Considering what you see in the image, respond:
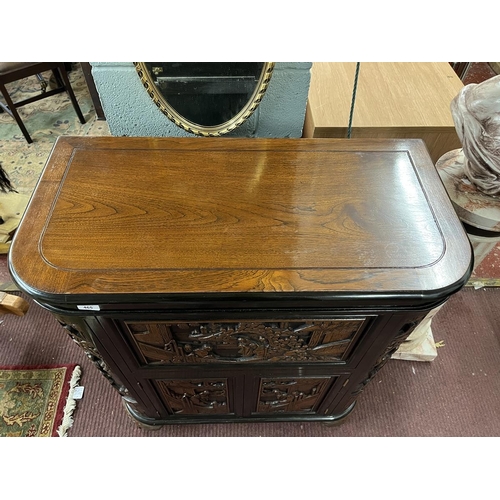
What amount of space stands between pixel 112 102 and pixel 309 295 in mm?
864

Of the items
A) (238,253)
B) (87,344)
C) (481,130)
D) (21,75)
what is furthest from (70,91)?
(481,130)

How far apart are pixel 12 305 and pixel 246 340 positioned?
3.30 ft

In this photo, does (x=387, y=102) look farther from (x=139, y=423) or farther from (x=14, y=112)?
(x=14, y=112)

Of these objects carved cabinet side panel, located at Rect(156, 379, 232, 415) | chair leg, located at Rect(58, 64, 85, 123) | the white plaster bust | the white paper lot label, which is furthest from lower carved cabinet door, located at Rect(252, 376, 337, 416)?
→ chair leg, located at Rect(58, 64, 85, 123)

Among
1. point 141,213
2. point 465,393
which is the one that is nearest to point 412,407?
point 465,393

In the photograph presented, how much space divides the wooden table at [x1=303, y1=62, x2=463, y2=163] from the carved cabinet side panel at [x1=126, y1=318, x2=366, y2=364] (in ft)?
2.16

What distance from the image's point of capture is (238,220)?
0.74 m

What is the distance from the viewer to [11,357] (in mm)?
1368

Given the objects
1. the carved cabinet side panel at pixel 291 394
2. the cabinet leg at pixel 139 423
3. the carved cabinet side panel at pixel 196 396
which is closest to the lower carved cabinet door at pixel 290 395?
the carved cabinet side panel at pixel 291 394

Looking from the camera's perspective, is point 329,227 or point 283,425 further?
point 283,425

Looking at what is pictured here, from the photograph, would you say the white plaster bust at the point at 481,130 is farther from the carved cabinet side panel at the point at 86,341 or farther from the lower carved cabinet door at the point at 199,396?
the carved cabinet side panel at the point at 86,341

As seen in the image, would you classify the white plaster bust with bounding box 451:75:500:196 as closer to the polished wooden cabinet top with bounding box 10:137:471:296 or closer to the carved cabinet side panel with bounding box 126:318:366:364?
the polished wooden cabinet top with bounding box 10:137:471:296

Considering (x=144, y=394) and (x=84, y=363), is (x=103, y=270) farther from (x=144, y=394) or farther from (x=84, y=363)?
(x=84, y=363)

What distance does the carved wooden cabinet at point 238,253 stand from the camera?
2.14ft
